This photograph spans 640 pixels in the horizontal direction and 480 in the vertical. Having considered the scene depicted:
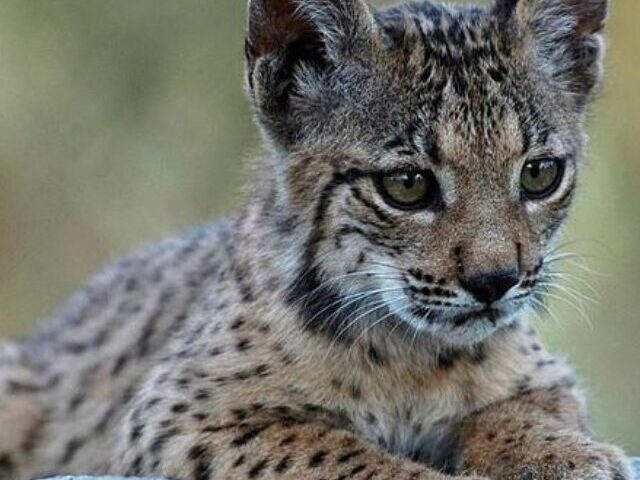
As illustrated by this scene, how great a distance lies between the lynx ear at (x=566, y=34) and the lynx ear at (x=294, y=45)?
584mm

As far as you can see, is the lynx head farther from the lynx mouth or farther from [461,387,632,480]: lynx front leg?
[461,387,632,480]: lynx front leg

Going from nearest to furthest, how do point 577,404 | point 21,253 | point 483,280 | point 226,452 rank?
1. point 483,280
2. point 226,452
3. point 577,404
4. point 21,253

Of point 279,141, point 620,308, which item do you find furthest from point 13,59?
point 279,141

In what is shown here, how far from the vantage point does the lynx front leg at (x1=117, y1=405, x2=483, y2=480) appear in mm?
7102

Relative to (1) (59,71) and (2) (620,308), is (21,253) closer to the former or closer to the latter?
(1) (59,71)

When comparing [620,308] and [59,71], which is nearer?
[620,308]

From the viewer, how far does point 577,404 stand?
7.94 metres

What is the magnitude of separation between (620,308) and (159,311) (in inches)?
251

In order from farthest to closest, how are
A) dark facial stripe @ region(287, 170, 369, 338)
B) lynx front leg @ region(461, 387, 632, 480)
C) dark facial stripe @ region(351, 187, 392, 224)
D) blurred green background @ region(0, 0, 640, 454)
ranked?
blurred green background @ region(0, 0, 640, 454)
dark facial stripe @ region(287, 170, 369, 338)
dark facial stripe @ region(351, 187, 392, 224)
lynx front leg @ region(461, 387, 632, 480)

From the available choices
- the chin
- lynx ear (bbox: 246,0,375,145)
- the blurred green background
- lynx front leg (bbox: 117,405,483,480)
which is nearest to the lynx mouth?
the chin

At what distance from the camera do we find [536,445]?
720 cm

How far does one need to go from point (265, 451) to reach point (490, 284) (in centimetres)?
105

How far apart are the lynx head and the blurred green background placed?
6713mm

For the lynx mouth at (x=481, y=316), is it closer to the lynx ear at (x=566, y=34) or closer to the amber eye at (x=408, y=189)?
the amber eye at (x=408, y=189)
